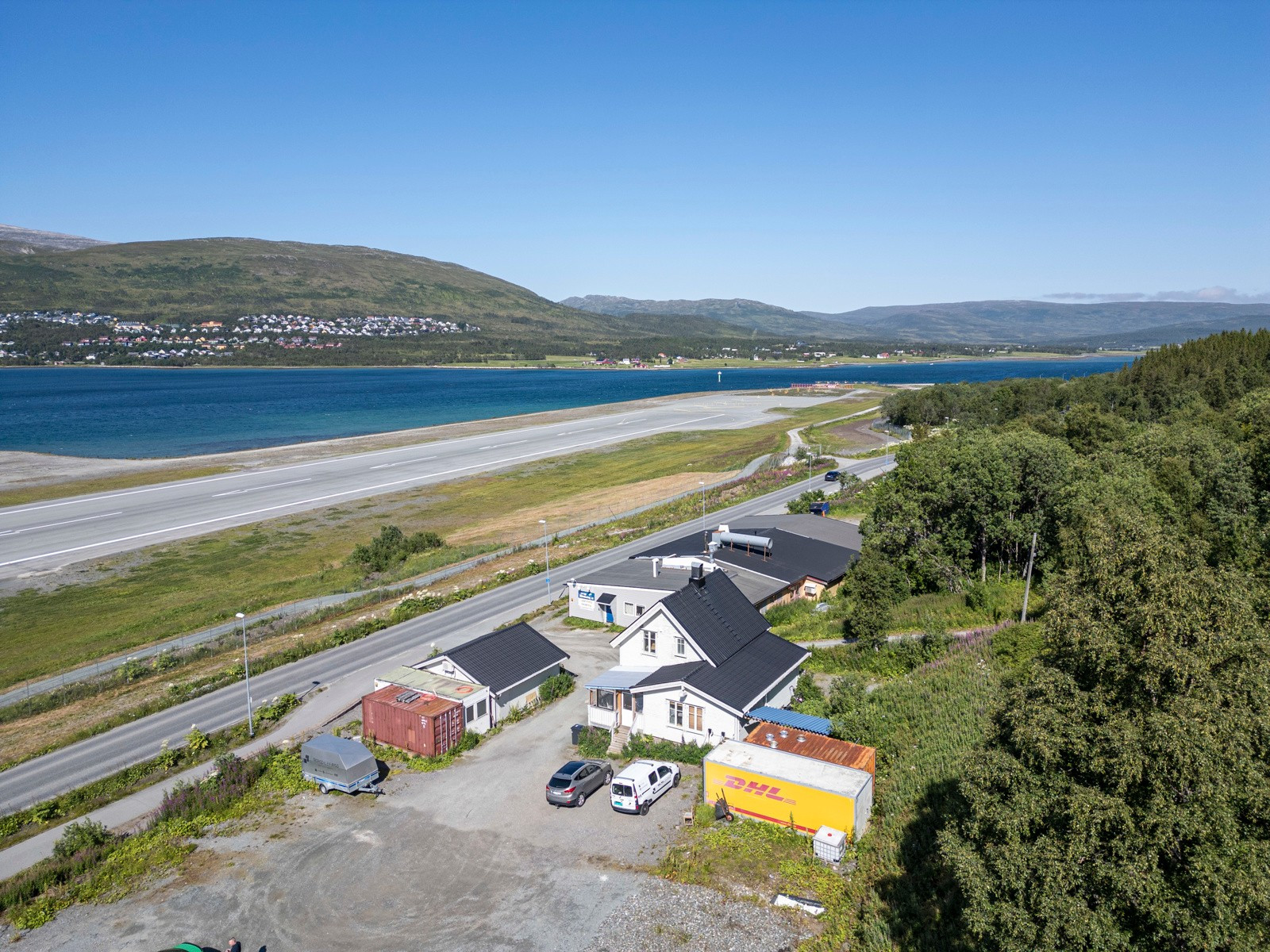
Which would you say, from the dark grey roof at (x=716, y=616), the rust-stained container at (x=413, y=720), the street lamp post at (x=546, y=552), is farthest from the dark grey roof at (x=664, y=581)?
the rust-stained container at (x=413, y=720)

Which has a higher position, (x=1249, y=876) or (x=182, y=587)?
(x=1249, y=876)

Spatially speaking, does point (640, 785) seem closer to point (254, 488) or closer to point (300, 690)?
Result: point (300, 690)

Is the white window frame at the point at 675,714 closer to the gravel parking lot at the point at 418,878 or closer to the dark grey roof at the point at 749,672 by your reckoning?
the dark grey roof at the point at 749,672

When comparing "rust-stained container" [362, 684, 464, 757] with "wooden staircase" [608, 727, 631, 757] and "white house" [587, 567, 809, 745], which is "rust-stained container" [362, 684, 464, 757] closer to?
"white house" [587, 567, 809, 745]

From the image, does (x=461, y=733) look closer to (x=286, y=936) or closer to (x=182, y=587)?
(x=286, y=936)

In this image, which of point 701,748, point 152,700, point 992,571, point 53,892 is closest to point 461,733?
point 701,748

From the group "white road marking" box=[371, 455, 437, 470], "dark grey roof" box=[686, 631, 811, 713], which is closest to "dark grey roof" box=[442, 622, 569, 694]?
"dark grey roof" box=[686, 631, 811, 713]

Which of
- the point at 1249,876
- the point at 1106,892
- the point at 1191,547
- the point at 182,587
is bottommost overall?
the point at 182,587
